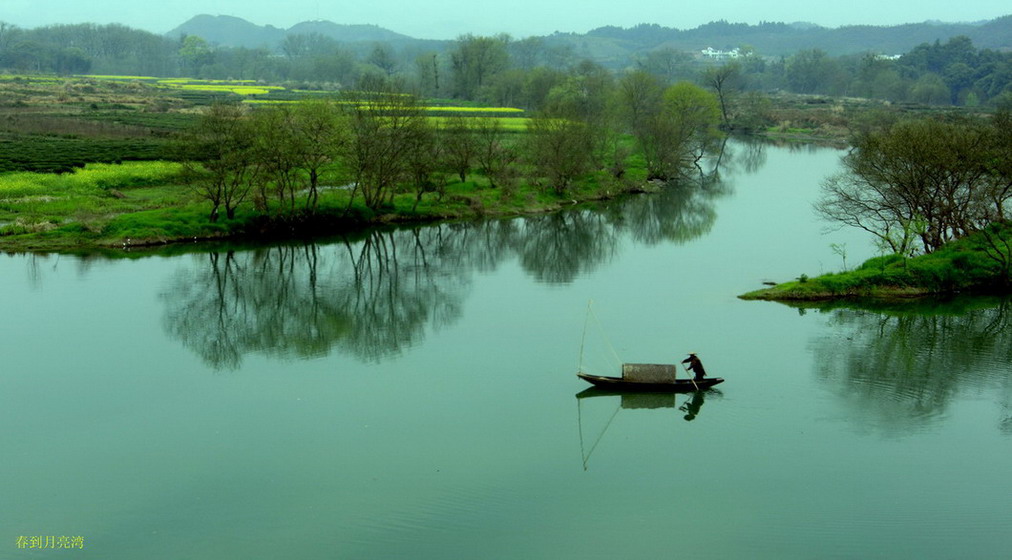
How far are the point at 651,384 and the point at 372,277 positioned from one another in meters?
16.4

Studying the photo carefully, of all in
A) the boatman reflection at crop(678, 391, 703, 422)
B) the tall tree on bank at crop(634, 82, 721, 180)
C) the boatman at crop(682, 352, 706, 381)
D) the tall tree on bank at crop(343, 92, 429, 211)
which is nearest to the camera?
the boatman reflection at crop(678, 391, 703, 422)

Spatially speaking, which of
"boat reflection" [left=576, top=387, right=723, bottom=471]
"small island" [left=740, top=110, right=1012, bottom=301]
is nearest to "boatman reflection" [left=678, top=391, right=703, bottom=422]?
"boat reflection" [left=576, top=387, right=723, bottom=471]

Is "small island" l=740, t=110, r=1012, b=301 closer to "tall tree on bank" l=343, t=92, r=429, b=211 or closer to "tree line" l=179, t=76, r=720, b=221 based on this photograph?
"tall tree on bank" l=343, t=92, r=429, b=211

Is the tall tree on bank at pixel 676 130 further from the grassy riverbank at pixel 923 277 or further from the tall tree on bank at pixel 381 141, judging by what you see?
the grassy riverbank at pixel 923 277

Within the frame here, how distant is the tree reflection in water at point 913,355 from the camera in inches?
849

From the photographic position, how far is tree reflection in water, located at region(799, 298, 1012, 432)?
21.6 meters

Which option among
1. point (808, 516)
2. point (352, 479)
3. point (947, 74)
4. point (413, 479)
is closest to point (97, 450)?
point (352, 479)

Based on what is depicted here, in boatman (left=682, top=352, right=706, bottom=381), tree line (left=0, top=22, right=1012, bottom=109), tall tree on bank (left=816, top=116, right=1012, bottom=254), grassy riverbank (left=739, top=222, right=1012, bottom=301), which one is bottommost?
boatman (left=682, top=352, right=706, bottom=381)

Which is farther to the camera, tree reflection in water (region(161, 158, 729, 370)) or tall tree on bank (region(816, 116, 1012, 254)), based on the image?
tall tree on bank (region(816, 116, 1012, 254))

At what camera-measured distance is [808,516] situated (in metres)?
16.1

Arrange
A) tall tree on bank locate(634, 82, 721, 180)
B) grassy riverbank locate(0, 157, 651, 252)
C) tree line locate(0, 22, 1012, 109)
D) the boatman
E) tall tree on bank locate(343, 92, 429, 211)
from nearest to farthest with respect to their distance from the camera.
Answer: the boatman < grassy riverbank locate(0, 157, 651, 252) < tall tree on bank locate(343, 92, 429, 211) < tall tree on bank locate(634, 82, 721, 180) < tree line locate(0, 22, 1012, 109)

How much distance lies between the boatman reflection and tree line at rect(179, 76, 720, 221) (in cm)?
2510

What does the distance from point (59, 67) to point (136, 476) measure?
168962 millimetres

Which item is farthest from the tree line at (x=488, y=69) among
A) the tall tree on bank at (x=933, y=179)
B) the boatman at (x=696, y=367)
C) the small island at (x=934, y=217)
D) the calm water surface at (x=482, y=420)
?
the boatman at (x=696, y=367)
